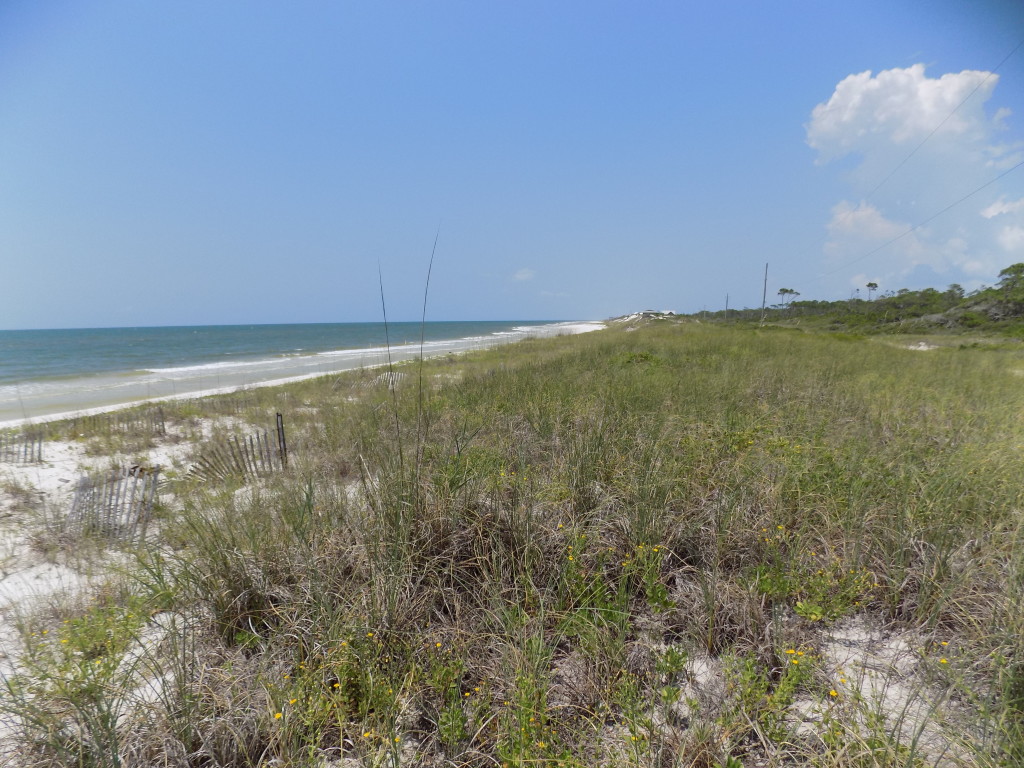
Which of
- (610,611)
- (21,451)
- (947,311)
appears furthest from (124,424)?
(947,311)

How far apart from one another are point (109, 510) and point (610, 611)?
4.83m

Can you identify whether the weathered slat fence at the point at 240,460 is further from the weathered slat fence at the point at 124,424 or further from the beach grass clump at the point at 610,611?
the weathered slat fence at the point at 124,424

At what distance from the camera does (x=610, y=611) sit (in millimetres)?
2197

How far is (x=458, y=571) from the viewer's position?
8.44ft

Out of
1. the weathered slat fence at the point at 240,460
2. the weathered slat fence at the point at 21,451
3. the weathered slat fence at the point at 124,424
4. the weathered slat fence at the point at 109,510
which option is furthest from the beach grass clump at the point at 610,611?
the weathered slat fence at the point at 124,424

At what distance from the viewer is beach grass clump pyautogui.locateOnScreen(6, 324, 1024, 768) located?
64.4 inches

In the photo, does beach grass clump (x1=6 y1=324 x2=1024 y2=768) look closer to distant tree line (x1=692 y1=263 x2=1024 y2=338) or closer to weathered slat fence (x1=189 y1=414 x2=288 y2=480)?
weathered slat fence (x1=189 y1=414 x2=288 y2=480)

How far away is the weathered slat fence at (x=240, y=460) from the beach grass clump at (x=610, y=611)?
125 centimetres

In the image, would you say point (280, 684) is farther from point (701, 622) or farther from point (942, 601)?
point (942, 601)

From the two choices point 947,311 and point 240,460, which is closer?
point 240,460

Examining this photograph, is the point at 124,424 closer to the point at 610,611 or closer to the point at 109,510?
the point at 109,510

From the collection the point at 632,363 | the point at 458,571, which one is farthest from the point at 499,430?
the point at 632,363

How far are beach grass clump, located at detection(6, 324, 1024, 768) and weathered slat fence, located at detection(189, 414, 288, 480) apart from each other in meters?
1.25

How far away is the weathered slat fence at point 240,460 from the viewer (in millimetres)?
5070
